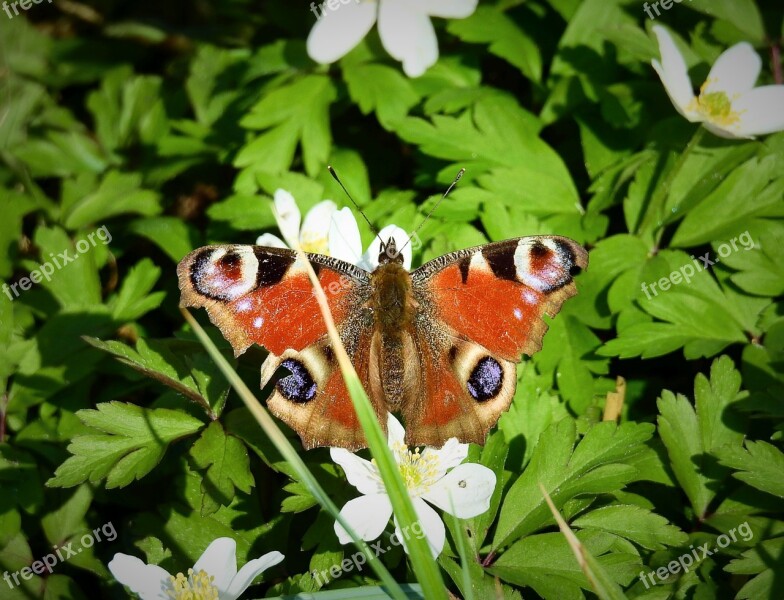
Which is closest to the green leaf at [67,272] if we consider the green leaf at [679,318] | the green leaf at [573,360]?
the green leaf at [573,360]

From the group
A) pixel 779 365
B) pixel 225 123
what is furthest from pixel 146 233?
pixel 779 365

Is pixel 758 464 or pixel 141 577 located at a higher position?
pixel 141 577

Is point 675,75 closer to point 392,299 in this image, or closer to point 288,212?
point 392,299

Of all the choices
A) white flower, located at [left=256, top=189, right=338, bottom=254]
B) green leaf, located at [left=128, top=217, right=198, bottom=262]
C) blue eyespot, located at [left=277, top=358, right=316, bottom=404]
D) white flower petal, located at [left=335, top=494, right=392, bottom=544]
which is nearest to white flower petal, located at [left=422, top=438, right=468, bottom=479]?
white flower petal, located at [left=335, top=494, right=392, bottom=544]

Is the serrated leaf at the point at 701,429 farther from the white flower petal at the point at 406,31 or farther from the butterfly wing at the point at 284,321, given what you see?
the white flower petal at the point at 406,31

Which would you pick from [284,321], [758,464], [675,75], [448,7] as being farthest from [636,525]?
[448,7]

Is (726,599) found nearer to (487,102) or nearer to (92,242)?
(487,102)
